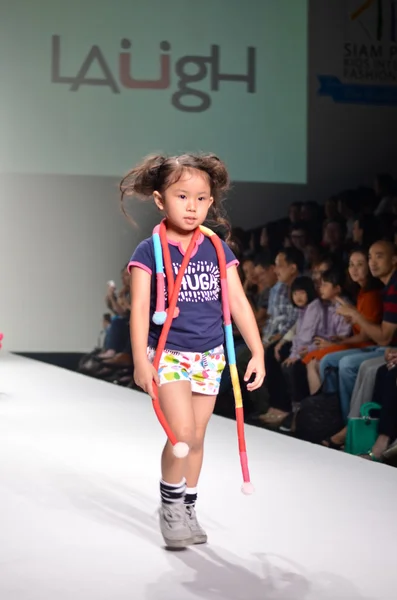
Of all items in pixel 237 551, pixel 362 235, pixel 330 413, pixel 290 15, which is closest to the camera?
pixel 237 551

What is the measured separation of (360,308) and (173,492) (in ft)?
7.21

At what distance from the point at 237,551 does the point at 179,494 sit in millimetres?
188

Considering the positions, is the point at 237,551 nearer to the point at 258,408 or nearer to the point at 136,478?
the point at 136,478

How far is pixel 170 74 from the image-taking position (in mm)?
7340

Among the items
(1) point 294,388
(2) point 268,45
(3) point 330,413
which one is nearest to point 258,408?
(1) point 294,388

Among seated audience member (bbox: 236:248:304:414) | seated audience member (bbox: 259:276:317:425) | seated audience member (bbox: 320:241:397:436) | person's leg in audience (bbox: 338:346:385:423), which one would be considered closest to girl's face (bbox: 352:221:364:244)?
seated audience member (bbox: 236:248:304:414)

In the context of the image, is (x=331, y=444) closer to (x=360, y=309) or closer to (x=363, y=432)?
(x=363, y=432)

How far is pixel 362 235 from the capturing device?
17.0 ft

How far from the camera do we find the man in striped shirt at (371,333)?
405 cm

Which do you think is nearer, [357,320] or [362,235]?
[357,320]

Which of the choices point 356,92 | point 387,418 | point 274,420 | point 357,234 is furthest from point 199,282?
point 356,92

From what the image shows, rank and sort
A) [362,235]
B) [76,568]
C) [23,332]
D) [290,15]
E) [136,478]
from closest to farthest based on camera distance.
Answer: [76,568]
[136,478]
[362,235]
[290,15]
[23,332]

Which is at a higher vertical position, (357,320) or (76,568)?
(357,320)

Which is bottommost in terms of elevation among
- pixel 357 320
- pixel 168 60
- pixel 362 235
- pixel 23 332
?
pixel 23 332
